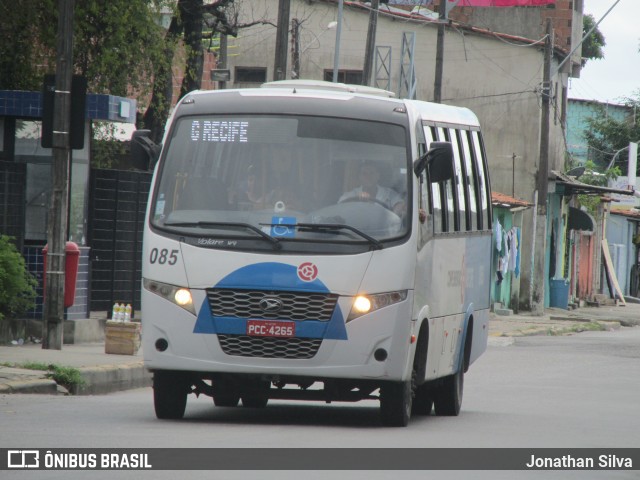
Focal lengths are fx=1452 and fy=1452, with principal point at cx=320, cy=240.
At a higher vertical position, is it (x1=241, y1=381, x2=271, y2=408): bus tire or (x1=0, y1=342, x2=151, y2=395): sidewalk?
(x1=241, y1=381, x2=271, y2=408): bus tire

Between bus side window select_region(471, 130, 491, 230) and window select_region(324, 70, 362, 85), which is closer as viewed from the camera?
bus side window select_region(471, 130, 491, 230)

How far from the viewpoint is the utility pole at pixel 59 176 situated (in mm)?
17047

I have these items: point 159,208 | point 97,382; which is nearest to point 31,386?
point 97,382

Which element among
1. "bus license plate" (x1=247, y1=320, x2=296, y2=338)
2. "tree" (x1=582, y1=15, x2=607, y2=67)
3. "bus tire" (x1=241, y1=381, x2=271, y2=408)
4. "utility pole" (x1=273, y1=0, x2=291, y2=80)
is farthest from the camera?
"tree" (x1=582, y1=15, x2=607, y2=67)

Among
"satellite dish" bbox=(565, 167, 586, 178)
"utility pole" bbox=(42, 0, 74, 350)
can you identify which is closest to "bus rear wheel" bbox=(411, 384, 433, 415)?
"utility pole" bbox=(42, 0, 74, 350)

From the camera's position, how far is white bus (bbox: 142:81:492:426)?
1129 centimetres

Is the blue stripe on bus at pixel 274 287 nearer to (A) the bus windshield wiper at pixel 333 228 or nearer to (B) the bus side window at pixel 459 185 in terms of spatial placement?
(A) the bus windshield wiper at pixel 333 228

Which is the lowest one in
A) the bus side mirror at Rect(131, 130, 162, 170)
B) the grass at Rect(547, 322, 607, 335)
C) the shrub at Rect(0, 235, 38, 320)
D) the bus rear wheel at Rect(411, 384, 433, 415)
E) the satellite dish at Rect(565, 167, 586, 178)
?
the grass at Rect(547, 322, 607, 335)

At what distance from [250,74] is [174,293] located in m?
36.2

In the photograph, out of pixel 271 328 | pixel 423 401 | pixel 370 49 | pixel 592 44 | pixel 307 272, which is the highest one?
pixel 592 44

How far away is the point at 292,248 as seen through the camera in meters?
11.3

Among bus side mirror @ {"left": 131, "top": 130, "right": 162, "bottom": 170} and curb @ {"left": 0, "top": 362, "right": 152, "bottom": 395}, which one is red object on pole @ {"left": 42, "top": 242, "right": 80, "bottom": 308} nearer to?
curb @ {"left": 0, "top": 362, "right": 152, "bottom": 395}

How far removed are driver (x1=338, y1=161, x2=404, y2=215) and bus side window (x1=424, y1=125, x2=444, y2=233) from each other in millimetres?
613
